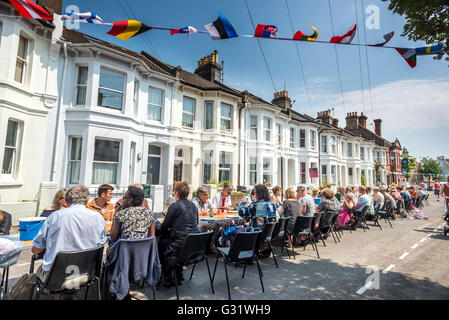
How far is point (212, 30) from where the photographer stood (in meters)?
4.68

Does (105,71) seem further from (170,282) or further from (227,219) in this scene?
(170,282)

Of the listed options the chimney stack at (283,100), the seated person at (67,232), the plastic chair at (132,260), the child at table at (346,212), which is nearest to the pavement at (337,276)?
the plastic chair at (132,260)

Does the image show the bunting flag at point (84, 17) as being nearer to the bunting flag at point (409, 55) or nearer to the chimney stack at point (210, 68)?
the bunting flag at point (409, 55)

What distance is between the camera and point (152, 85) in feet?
38.2

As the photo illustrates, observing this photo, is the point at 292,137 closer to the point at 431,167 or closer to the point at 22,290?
the point at 22,290

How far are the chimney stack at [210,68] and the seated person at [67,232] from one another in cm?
1557

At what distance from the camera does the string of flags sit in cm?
440

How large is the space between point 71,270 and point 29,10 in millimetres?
5133

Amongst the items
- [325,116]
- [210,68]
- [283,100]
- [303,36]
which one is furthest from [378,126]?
[303,36]

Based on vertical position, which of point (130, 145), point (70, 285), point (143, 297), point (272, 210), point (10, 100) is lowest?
point (143, 297)

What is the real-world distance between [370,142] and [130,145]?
1206 inches

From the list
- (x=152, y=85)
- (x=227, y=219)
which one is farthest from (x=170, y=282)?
(x=152, y=85)

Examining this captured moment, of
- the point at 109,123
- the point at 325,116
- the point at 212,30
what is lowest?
the point at 109,123

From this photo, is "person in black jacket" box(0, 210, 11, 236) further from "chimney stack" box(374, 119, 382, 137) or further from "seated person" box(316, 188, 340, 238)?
"chimney stack" box(374, 119, 382, 137)
